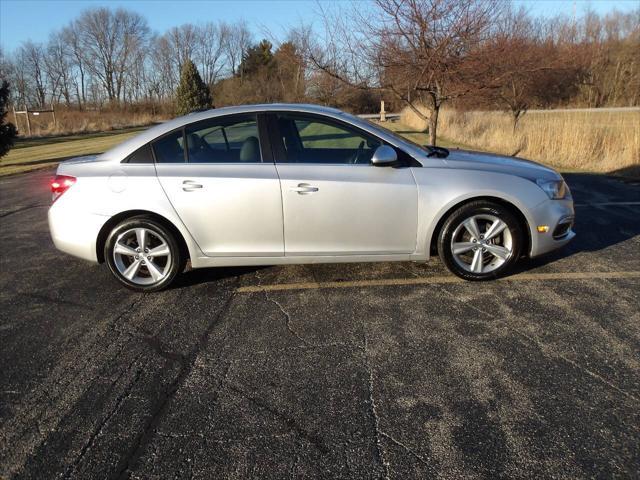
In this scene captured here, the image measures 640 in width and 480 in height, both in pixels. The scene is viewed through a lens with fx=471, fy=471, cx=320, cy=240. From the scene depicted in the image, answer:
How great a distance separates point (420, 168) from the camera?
402 cm

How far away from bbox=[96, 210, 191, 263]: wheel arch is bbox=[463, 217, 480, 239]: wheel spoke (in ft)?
8.03

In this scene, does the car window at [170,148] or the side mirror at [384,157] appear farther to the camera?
the car window at [170,148]

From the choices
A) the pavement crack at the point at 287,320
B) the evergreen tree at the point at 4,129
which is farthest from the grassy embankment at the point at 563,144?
the pavement crack at the point at 287,320

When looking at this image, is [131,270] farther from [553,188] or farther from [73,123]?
[73,123]

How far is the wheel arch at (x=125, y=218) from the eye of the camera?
4.09 meters

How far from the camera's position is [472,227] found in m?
4.07

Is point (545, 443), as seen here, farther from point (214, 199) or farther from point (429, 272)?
point (214, 199)

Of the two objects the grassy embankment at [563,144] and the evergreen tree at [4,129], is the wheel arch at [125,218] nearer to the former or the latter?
the grassy embankment at [563,144]

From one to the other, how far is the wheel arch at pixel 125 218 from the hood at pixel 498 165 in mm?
2433

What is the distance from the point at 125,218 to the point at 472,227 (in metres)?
3.03

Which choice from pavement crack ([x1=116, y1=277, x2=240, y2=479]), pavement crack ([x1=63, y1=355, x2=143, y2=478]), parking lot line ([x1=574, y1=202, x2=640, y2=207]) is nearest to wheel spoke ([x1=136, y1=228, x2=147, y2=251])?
pavement crack ([x1=116, y1=277, x2=240, y2=479])

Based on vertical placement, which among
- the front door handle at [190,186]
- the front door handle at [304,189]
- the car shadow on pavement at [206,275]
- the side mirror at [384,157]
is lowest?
the car shadow on pavement at [206,275]

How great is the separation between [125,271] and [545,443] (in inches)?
136

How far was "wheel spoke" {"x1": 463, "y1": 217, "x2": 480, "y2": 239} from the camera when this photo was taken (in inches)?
160
